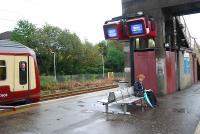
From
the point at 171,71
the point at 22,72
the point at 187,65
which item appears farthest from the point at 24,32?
the point at 22,72

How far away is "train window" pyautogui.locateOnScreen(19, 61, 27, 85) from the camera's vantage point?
14.3m

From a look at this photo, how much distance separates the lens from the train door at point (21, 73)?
14047 mm

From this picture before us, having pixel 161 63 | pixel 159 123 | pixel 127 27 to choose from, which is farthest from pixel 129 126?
pixel 161 63

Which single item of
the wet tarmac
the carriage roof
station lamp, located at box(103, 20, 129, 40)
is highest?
station lamp, located at box(103, 20, 129, 40)

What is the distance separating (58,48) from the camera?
2286 inches

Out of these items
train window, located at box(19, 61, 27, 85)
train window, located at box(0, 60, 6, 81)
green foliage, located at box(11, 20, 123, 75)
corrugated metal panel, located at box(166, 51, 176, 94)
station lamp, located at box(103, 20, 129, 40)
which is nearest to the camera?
train window, located at box(0, 60, 6, 81)

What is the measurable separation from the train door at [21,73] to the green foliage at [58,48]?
39685 millimetres

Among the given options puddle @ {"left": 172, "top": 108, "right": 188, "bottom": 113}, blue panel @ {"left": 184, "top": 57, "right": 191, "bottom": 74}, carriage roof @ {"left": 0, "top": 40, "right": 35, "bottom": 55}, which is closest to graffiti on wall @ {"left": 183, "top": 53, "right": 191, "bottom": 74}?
blue panel @ {"left": 184, "top": 57, "right": 191, "bottom": 74}

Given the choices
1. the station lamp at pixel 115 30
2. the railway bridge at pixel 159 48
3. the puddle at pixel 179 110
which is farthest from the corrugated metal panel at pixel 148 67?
the puddle at pixel 179 110

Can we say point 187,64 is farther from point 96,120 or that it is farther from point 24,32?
point 24,32

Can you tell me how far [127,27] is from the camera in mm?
14586

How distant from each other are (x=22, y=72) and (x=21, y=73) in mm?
70

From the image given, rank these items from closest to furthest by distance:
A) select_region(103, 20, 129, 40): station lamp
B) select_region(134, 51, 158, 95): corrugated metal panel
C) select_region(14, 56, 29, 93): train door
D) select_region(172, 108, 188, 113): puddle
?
select_region(172, 108, 188, 113): puddle < select_region(14, 56, 29, 93): train door < select_region(103, 20, 129, 40): station lamp < select_region(134, 51, 158, 95): corrugated metal panel

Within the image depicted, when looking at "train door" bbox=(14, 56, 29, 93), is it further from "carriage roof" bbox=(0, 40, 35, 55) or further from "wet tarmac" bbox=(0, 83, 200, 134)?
"wet tarmac" bbox=(0, 83, 200, 134)
